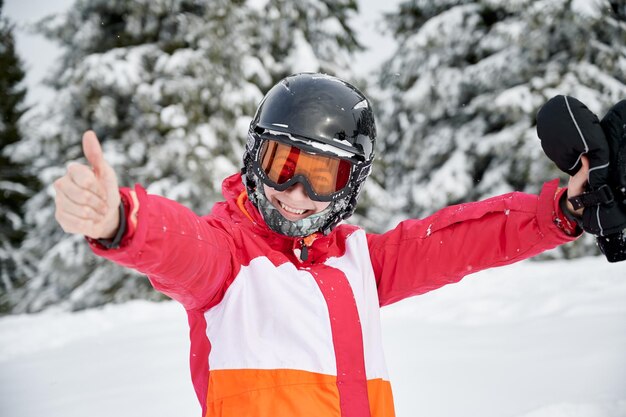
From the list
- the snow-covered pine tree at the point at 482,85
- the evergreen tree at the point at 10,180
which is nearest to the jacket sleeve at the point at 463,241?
the snow-covered pine tree at the point at 482,85

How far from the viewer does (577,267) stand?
6.78m

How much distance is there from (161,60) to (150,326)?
5809 millimetres

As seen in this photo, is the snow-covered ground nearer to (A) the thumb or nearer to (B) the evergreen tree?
(A) the thumb

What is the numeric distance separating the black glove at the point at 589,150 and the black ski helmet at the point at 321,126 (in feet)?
2.24

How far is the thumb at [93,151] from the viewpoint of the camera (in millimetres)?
1146

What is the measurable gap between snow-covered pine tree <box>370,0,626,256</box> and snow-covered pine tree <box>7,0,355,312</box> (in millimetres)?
2870

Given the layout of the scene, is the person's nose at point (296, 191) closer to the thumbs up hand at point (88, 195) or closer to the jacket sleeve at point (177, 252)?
Result: the jacket sleeve at point (177, 252)

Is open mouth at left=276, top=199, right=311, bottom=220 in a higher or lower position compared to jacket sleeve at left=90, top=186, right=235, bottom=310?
higher

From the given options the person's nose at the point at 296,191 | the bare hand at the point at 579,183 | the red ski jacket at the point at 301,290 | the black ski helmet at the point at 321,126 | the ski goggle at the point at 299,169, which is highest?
the black ski helmet at the point at 321,126

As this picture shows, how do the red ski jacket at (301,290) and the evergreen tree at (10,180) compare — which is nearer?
the red ski jacket at (301,290)

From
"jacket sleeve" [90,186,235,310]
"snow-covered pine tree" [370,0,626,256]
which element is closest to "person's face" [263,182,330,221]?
"jacket sleeve" [90,186,235,310]

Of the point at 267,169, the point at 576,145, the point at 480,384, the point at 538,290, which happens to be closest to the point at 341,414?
the point at 267,169

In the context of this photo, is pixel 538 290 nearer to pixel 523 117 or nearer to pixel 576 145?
pixel 576 145

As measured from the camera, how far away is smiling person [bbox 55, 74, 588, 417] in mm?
1678
